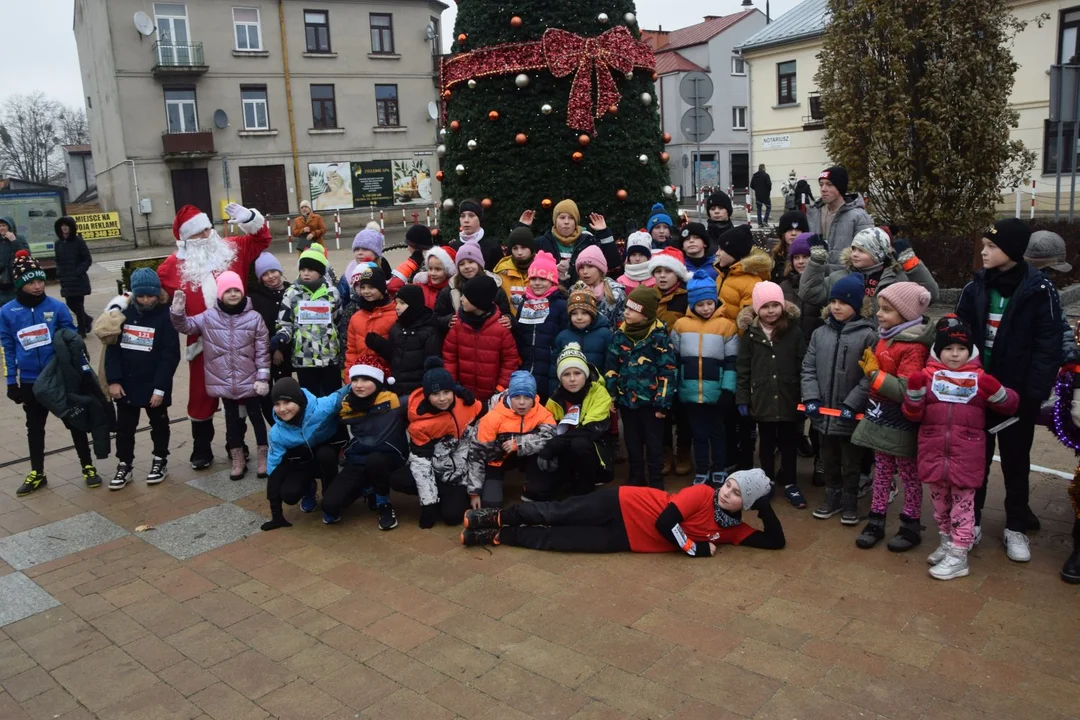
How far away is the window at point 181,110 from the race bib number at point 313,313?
3174cm

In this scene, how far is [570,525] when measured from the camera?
18.2 ft

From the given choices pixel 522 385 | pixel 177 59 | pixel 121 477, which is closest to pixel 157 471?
pixel 121 477

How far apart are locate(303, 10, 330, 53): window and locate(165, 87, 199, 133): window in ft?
18.5

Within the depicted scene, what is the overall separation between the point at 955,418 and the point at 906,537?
87 cm

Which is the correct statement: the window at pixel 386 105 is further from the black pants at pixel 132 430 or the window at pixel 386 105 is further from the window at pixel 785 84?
the black pants at pixel 132 430

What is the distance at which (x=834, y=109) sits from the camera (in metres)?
13.9

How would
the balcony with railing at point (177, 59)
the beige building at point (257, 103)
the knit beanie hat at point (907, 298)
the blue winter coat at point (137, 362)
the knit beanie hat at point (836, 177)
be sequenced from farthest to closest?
the beige building at point (257, 103) → the balcony with railing at point (177, 59) → the blue winter coat at point (137, 362) → the knit beanie hat at point (836, 177) → the knit beanie hat at point (907, 298)

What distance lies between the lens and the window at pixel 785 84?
33.8 meters

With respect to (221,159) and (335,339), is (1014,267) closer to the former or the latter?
(335,339)

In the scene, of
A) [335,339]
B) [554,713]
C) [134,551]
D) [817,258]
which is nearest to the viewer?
[554,713]

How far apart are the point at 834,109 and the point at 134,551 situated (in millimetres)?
12469

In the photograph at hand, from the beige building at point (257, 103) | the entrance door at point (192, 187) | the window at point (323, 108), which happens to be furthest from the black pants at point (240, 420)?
the window at point (323, 108)

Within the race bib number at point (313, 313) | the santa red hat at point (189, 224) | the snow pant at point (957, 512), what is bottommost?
the snow pant at point (957, 512)

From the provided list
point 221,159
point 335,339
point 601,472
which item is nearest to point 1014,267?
point 601,472
